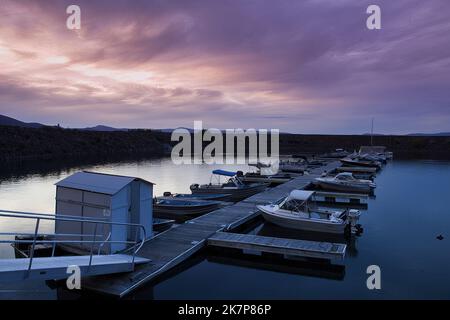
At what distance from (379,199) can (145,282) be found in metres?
26.1

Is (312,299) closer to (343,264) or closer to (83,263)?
(343,264)

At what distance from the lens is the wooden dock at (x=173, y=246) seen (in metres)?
11.6

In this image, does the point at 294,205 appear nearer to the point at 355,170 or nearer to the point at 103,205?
the point at 103,205

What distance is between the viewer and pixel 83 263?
36.0ft

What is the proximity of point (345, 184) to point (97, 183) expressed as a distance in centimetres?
2592

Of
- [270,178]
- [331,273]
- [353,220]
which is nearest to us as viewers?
[331,273]

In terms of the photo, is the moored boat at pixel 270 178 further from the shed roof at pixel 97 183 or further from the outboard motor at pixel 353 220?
the shed roof at pixel 97 183

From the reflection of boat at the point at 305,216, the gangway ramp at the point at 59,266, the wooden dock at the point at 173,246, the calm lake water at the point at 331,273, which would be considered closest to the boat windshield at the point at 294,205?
the reflection of boat at the point at 305,216

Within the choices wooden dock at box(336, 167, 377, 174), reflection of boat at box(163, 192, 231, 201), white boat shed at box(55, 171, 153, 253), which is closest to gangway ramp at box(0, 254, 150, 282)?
white boat shed at box(55, 171, 153, 253)

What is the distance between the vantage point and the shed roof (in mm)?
13422

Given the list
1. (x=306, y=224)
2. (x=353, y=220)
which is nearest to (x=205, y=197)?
(x=306, y=224)

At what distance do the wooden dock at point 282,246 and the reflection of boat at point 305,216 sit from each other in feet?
11.9

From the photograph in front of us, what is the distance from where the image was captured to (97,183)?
13.9 meters
